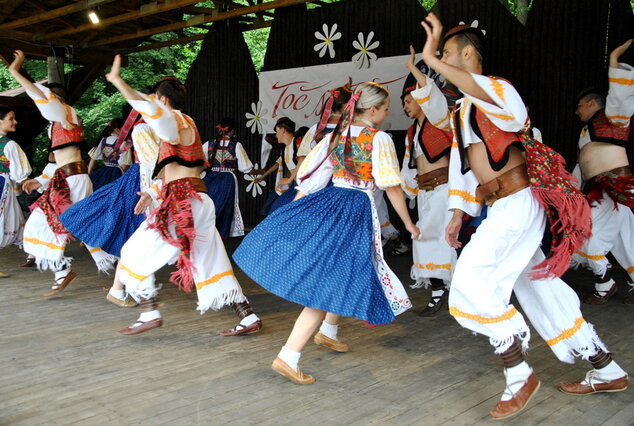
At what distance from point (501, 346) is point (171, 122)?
6.27 ft

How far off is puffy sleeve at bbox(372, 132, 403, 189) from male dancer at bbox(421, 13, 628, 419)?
301mm

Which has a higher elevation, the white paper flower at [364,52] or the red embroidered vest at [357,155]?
the white paper flower at [364,52]

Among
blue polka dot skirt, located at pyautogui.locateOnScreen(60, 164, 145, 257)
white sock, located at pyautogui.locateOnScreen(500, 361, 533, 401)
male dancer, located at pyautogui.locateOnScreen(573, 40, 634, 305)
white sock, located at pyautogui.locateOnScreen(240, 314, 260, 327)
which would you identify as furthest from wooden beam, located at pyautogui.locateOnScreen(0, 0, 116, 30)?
white sock, located at pyautogui.locateOnScreen(500, 361, 533, 401)

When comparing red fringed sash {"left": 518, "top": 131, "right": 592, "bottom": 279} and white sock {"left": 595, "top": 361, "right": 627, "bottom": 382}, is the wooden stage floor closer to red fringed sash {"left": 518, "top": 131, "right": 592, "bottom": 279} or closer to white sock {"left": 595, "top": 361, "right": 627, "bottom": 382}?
white sock {"left": 595, "top": 361, "right": 627, "bottom": 382}

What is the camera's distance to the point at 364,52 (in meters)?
7.23

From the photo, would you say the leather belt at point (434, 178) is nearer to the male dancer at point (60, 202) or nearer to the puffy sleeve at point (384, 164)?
the puffy sleeve at point (384, 164)

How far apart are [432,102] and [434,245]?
98cm

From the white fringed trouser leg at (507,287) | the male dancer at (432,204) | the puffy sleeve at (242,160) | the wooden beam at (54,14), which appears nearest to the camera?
the white fringed trouser leg at (507,287)

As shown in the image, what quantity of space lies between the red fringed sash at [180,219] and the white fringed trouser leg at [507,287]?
5.08ft

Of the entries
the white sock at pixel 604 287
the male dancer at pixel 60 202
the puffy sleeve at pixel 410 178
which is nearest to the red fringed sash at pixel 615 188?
the white sock at pixel 604 287

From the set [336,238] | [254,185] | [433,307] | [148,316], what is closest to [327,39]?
[254,185]

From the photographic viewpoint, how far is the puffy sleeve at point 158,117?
283 cm

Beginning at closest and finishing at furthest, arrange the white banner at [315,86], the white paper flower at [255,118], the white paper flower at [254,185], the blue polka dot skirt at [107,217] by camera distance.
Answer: the blue polka dot skirt at [107,217], the white banner at [315,86], the white paper flower at [255,118], the white paper flower at [254,185]

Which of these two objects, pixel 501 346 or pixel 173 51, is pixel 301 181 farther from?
pixel 173 51
